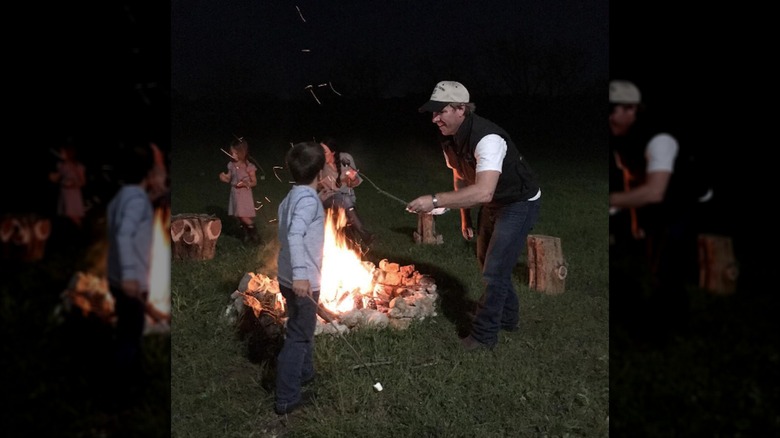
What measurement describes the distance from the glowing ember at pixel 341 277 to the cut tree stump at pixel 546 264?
1684 mm

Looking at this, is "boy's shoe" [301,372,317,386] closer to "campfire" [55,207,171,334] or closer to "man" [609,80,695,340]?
"campfire" [55,207,171,334]

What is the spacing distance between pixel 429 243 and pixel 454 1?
13.6 metres

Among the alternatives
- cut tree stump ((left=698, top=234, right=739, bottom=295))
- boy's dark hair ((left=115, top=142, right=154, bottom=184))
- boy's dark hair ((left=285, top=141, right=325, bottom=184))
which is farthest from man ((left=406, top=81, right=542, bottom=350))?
boy's dark hair ((left=115, top=142, right=154, bottom=184))

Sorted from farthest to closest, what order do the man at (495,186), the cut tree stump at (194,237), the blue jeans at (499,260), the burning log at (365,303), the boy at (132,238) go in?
the cut tree stump at (194,237)
the burning log at (365,303)
the blue jeans at (499,260)
the man at (495,186)
the boy at (132,238)

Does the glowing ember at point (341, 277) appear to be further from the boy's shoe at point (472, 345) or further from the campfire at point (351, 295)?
the boy's shoe at point (472, 345)

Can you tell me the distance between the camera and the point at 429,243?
8.48 metres

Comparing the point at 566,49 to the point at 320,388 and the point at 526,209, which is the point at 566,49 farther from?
the point at 320,388

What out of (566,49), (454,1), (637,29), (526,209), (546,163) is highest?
(454,1)

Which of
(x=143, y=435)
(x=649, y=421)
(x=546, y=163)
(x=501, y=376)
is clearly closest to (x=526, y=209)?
(x=501, y=376)

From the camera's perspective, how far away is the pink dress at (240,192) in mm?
8023

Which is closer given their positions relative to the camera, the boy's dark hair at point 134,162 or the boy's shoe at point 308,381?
the boy's dark hair at point 134,162

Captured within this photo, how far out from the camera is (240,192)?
8.07 metres

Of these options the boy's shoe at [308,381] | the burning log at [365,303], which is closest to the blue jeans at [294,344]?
the boy's shoe at [308,381]

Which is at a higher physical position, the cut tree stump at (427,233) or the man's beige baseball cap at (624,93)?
the man's beige baseball cap at (624,93)
